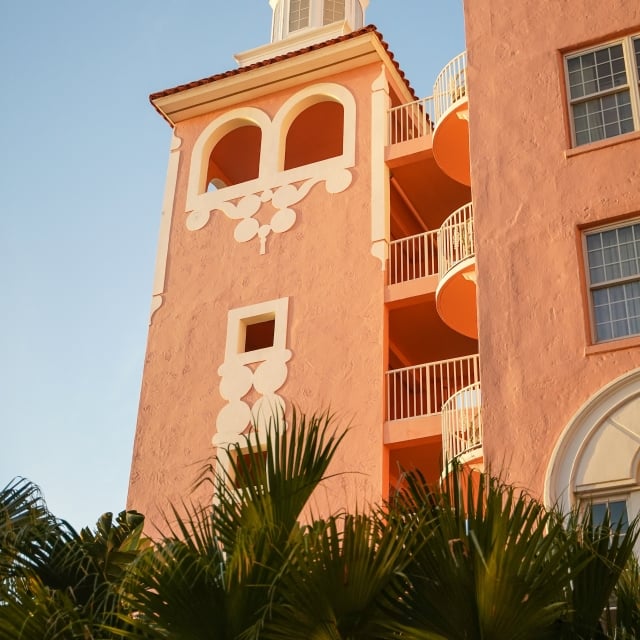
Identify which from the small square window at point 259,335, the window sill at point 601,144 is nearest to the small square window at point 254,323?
the small square window at point 259,335

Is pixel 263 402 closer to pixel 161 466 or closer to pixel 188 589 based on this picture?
pixel 161 466

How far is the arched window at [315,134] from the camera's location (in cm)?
2409

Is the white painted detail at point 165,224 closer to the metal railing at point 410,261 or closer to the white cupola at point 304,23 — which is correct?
the white cupola at point 304,23

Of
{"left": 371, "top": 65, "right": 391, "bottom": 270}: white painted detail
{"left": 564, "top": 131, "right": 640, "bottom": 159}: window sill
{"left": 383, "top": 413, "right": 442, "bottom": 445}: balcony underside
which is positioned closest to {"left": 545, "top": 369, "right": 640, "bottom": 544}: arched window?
{"left": 564, "top": 131, "right": 640, "bottom": 159}: window sill

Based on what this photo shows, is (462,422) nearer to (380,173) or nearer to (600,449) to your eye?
(600,449)

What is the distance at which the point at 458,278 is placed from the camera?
1766cm

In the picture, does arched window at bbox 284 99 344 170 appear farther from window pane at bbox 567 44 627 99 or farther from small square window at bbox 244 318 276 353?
window pane at bbox 567 44 627 99

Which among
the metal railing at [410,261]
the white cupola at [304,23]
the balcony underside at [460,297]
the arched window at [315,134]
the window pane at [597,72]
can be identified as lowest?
the balcony underside at [460,297]

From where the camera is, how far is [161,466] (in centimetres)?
1956

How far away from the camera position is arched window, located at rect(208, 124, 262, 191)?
80.2 feet

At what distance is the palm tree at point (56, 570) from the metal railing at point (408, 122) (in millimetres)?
12752

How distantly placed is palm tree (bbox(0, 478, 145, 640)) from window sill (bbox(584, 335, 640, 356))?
263 inches

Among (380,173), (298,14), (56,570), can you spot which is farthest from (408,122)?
(56,570)

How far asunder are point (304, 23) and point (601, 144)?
12.6m
